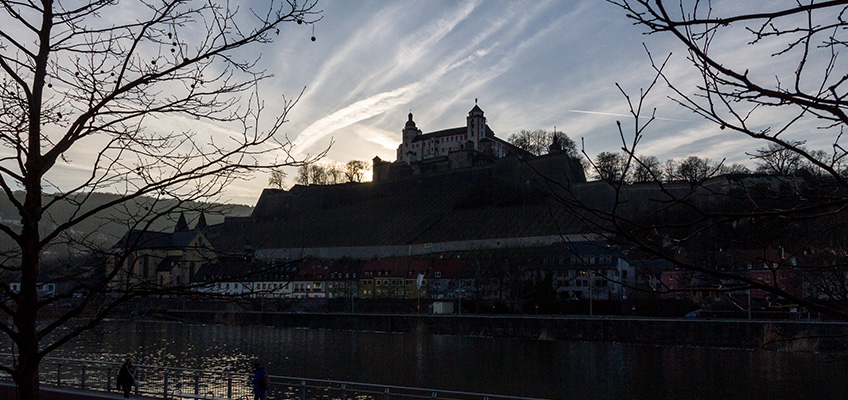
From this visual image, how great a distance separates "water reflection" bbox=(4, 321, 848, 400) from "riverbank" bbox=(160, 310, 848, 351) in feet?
4.47

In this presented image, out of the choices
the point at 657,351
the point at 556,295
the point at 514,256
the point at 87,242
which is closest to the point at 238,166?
the point at 87,242

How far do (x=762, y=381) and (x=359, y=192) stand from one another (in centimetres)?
9241

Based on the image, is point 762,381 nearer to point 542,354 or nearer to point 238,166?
point 542,354

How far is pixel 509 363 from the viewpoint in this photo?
3509 centimetres

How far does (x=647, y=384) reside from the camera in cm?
2859

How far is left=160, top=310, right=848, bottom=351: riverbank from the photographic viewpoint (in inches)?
1555

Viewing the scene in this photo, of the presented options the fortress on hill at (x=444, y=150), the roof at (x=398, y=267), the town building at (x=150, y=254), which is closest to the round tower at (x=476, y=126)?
the fortress on hill at (x=444, y=150)

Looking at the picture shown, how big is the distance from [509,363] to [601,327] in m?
14.0

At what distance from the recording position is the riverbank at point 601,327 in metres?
39.5

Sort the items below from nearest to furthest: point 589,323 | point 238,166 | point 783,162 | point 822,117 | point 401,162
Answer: point 822,117
point 783,162
point 238,166
point 589,323
point 401,162

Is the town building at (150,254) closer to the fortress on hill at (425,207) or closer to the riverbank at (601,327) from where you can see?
the riverbank at (601,327)

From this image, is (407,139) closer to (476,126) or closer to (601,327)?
(476,126)

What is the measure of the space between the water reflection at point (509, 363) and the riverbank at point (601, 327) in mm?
1363

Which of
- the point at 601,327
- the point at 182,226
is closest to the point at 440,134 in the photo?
the point at 601,327
